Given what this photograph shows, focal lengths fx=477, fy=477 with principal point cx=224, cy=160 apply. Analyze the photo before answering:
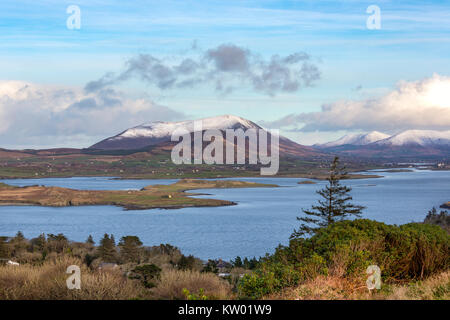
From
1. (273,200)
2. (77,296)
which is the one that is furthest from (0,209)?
(77,296)

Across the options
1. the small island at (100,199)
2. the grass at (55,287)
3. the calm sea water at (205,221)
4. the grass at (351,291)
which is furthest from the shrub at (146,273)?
the small island at (100,199)

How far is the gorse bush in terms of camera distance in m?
11.6

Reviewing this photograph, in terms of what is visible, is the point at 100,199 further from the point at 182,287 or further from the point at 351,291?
the point at 351,291

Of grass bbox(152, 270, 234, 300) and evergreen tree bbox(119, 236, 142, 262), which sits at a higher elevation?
grass bbox(152, 270, 234, 300)

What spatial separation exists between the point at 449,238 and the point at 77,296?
11.3 meters

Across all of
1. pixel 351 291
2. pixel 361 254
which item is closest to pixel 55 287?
pixel 351 291

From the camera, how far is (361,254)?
11.8 m

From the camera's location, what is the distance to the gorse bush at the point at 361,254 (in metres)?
Result: 11.6

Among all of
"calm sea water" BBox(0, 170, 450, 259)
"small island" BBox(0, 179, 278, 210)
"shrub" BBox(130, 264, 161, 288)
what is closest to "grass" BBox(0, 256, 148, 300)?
"shrub" BBox(130, 264, 161, 288)

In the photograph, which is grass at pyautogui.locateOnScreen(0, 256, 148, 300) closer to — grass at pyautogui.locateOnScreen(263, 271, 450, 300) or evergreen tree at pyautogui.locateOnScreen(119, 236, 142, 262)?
grass at pyautogui.locateOnScreen(263, 271, 450, 300)

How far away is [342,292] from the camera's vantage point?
33.8 feet
